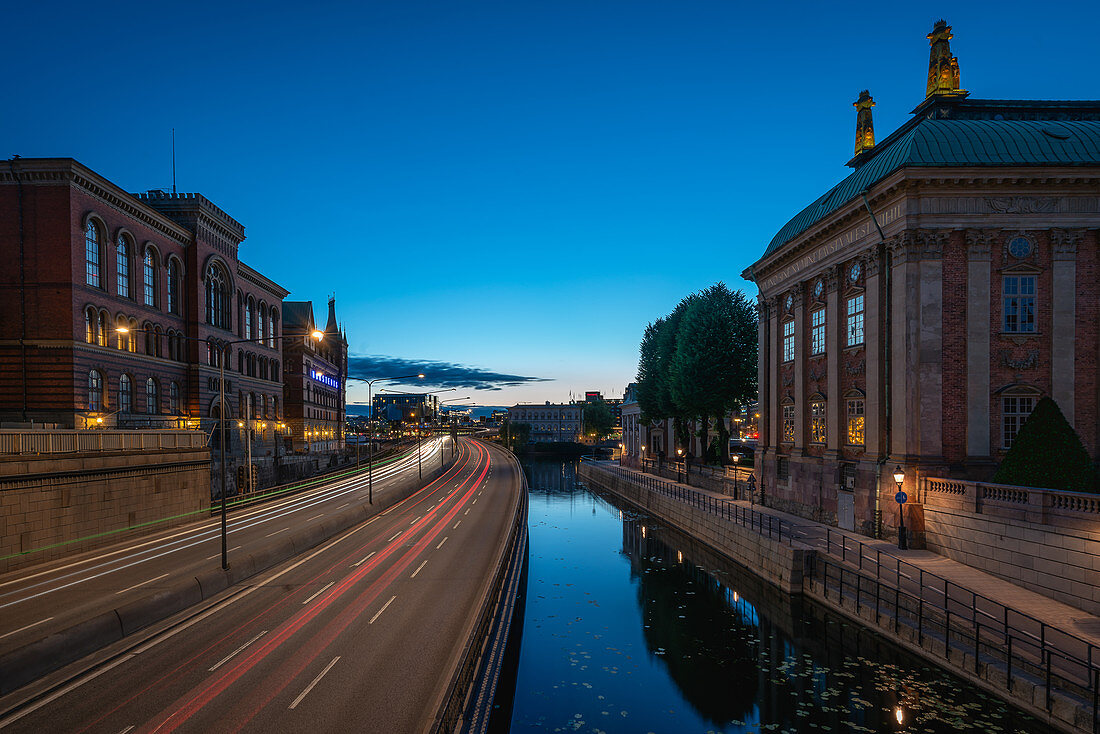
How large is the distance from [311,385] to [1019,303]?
102948 millimetres

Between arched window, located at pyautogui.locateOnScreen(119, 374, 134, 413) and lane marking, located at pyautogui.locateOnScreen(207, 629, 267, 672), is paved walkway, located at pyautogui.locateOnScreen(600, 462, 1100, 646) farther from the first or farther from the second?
arched window, located at pyautogui.locateOnScreen(119, 374, 134, 413)

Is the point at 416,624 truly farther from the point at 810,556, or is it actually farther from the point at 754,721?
the point at 810,556

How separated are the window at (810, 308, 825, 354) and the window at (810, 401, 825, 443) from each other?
3.34m

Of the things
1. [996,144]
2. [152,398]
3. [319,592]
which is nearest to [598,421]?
[152,398]

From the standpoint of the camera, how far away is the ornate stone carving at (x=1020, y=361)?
27.9 metres

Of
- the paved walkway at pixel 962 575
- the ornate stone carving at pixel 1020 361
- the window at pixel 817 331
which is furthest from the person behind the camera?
the window at pixel 817 331

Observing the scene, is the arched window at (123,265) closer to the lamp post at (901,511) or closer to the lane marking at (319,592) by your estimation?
the lane marking at (319,592)

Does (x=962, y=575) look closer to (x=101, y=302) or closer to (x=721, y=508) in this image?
(x=721, y=508)

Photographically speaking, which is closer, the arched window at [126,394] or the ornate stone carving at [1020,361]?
the ornate stone carving at [1020,361]

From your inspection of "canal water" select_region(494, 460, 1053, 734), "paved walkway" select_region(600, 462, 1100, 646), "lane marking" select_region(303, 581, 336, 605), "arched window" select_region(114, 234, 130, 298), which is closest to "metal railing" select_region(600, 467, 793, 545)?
"paved walkway" select_region(600, 462, 1100, 646)

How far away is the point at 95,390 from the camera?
4534 cm

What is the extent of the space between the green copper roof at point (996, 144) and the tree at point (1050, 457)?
12132mm

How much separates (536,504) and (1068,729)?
190 ft

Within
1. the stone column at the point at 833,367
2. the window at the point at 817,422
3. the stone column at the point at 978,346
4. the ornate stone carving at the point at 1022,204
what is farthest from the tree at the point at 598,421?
the ornate stone carving at the point at 1022,204
